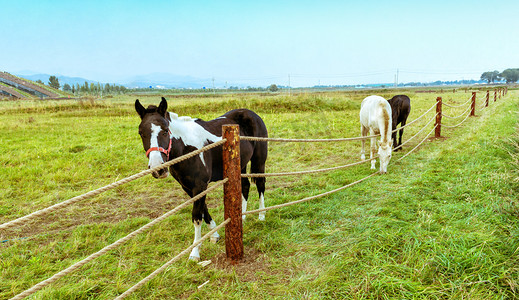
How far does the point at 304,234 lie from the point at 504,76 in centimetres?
17747

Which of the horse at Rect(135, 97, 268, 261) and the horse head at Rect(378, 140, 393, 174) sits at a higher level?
the horse at Rect(135, 97, 268, 261)

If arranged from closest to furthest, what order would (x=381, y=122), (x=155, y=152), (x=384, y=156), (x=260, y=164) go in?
(x=155, y=152)
(x=260, y=164)
(x=384, y=156)
(x=381, y=122)

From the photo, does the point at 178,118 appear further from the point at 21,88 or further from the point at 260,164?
the point at 21,88

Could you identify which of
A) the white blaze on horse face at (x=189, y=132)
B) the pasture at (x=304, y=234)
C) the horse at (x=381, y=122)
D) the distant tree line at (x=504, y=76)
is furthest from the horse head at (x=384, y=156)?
the distant tree line at (x=504, y=76)

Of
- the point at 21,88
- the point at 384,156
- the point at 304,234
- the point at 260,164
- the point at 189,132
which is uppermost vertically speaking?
the point at 21,88

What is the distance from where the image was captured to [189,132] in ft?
10.2

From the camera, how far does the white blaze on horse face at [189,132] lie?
296cm

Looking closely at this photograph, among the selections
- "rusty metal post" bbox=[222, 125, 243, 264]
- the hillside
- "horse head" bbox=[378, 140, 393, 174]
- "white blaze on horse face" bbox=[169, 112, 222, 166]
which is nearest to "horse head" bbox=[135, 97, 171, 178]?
"white blaze on horse face" bbox=[169, 112, 222, 166]

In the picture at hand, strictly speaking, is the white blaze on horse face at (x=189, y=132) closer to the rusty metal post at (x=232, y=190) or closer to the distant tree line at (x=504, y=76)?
the rusty metal post at (x=232, y=190)

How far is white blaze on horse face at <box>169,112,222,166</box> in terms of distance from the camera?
296 centimetres

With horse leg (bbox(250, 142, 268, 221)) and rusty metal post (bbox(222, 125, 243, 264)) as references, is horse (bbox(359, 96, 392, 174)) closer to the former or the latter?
horse leg (bbox(250, 142, 268, 221))

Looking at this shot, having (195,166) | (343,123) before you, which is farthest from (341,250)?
(343,123)

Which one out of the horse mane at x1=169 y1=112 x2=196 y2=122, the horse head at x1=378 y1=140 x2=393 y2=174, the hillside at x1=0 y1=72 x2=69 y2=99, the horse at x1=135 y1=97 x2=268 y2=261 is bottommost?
the horse head at x1=378 y1=140 x2=393 y2=174

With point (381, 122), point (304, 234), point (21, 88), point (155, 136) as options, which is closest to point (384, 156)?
point (381, 122)
